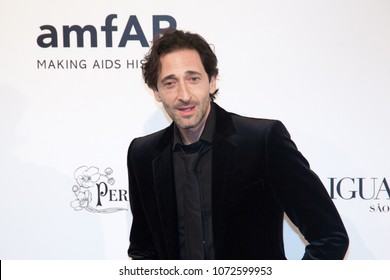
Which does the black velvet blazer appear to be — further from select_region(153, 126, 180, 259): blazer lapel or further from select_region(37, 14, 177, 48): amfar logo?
select_region(37, 14, 177, 48): amfar logo

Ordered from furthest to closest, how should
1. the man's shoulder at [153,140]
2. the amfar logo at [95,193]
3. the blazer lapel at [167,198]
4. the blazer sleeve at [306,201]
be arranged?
the amfar logo at [95,193]
the man's shoulder at [153,140]
the blazer lapel at [167,198]
the blazer sleeve at [306,201]

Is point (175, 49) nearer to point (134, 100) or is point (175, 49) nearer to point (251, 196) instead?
point (134, 100)

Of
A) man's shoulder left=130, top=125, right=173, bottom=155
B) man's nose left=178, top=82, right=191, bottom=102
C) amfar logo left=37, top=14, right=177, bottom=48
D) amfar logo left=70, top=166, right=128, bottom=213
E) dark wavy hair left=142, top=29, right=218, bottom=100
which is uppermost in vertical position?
amfar logo left=37, top=14, right=177, bottom=48

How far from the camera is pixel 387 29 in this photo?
1875 mm

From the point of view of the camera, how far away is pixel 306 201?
1600mm

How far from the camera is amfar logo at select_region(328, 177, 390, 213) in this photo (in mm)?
1907

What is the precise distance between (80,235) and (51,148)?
38cm

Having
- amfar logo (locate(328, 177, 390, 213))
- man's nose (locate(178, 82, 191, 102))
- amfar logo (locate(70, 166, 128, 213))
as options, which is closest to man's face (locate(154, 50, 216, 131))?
man's nose (locate(178, 82, 191, 102))

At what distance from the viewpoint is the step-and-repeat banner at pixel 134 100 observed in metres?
1.89

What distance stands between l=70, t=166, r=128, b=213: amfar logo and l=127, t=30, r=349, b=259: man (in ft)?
0.79

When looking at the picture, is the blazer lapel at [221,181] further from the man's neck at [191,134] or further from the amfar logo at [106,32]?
the amfar logo at [106,32]

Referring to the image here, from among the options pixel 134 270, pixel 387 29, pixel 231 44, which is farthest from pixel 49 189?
pixel 387 29

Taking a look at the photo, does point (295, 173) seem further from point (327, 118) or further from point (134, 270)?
point (134, 270)

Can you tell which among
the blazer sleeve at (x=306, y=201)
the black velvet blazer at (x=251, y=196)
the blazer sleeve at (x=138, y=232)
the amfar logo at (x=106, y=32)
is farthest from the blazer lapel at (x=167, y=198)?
the amfar logo at (x=106, y=32)
